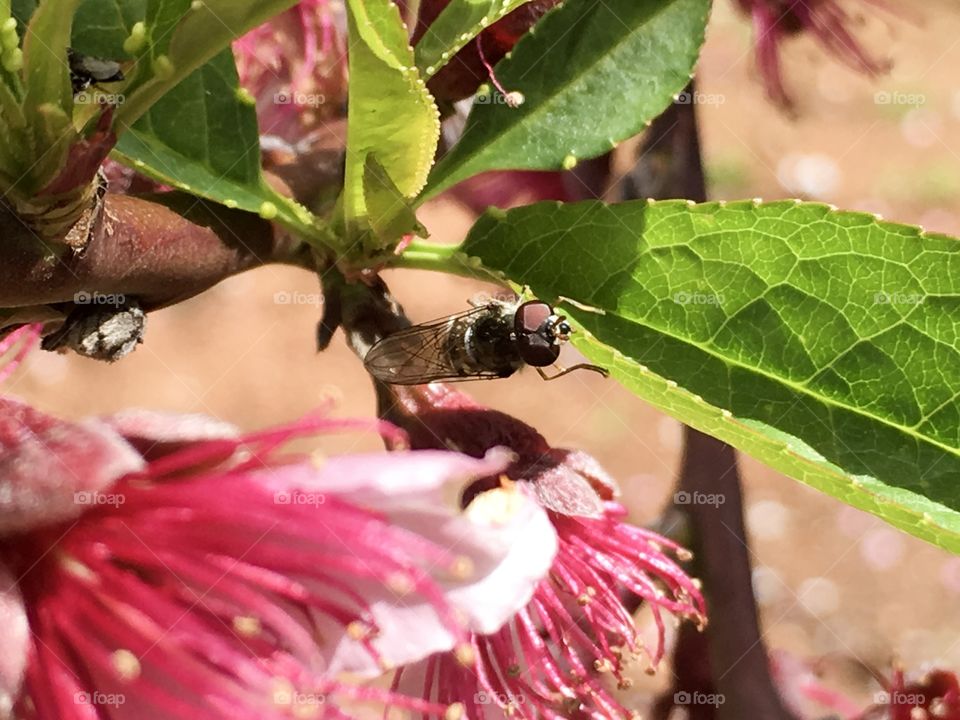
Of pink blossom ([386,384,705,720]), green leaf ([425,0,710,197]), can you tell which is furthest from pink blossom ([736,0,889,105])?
pink blossom ([386,384,705,720])

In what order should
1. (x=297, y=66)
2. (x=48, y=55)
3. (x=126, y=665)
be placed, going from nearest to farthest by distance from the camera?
(x=48, y=55), (x=126, y=665), (x=297, y=66)

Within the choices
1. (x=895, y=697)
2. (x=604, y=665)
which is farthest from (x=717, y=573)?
(x=604, y=665)

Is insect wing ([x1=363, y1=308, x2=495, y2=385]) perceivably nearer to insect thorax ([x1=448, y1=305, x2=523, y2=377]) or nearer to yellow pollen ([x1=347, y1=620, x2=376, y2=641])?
insect thorax ([x1=448, y1=305, x2=523, y2=377])

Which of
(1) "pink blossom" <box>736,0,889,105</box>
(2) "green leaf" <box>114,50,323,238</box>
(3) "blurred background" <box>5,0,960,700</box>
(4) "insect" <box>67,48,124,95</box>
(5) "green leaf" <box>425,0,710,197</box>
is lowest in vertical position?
(3) "blurred background" <box>5,0,960,700</box>

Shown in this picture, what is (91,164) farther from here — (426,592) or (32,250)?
(426,592)

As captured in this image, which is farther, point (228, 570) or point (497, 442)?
point (497, 442)

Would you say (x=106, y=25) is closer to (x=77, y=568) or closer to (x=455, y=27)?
(x=455, y=27)

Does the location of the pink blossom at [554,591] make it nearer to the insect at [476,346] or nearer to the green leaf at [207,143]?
the insect at [476,346]
